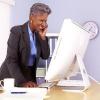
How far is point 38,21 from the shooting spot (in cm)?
193

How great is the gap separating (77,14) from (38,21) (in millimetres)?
2551

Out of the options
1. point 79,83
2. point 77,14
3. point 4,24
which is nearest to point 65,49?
point 79,83

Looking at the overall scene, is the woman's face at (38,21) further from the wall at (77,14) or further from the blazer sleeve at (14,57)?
the wall at (77,14)

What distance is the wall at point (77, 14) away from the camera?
14.1 ft

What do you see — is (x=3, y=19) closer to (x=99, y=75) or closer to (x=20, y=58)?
(x=99, y=75)

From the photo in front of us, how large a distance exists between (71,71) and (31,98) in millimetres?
625

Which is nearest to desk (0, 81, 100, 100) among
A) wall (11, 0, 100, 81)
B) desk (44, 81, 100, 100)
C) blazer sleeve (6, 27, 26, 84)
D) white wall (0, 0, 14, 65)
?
desk (44, 81, 100, 100)

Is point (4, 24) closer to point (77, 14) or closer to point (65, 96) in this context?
point (77, 14)

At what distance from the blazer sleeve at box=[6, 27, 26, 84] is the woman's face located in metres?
0.13

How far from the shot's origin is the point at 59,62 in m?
1.66

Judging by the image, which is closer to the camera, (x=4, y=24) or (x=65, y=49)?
(x=65, y=49)

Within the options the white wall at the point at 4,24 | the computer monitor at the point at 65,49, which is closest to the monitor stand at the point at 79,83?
the computer monitor at the point at 65,49

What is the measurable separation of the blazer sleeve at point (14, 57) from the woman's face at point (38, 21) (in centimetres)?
13

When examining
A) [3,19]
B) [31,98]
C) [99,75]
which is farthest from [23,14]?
[31,98]
